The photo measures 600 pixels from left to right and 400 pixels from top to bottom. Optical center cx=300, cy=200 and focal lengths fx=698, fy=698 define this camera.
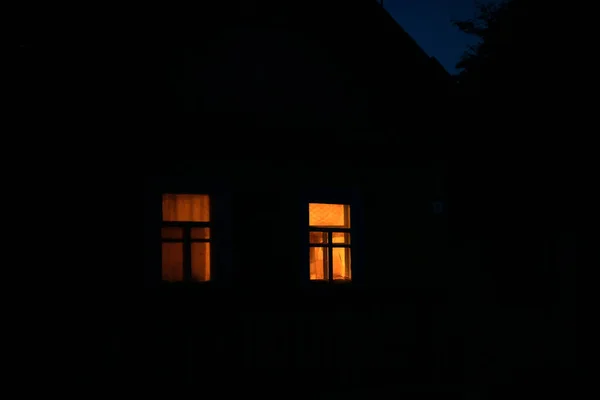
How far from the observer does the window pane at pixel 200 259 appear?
8.15m

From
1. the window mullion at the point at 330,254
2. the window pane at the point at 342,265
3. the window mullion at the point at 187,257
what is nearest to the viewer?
the window mullion at the point at 187,257

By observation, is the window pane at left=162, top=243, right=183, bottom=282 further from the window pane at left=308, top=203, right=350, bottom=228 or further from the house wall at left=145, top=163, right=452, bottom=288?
the window pane at left=308, top=203, right=350, bottom=228

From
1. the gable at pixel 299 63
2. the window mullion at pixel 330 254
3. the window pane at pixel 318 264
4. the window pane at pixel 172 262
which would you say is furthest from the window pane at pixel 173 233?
the window pane at pixel 318 264

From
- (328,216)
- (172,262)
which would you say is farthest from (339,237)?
(172,262)

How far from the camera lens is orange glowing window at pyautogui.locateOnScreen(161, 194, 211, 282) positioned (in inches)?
317

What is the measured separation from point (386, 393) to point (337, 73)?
3886 mm

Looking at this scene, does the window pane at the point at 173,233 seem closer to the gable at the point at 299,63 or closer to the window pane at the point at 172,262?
the window pane at the point at 172,262

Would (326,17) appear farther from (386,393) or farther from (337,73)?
(386,393)

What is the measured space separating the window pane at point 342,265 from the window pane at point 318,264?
0.82 ft

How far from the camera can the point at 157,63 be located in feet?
25.7

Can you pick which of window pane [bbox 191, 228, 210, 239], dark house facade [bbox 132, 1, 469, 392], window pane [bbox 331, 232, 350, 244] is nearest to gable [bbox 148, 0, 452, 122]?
dark house facade [bbox 132, 1, 469, 392]

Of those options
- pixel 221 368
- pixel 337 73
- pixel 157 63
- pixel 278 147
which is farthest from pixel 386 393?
pixel 157 63

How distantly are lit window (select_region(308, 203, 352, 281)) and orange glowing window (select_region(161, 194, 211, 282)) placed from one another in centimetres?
129

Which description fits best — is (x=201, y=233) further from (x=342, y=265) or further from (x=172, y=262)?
(x=342, y=265)
